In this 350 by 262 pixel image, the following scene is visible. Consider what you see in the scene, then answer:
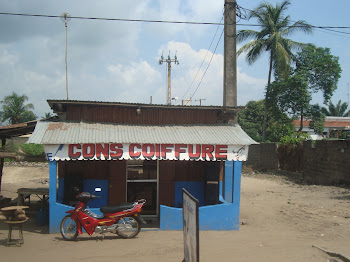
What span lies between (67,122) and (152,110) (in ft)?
7.64

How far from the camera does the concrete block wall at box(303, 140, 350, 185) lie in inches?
643

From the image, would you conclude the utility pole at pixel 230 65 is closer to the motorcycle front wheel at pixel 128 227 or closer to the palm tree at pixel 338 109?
the motorcycle front wheel at pixel 128 227

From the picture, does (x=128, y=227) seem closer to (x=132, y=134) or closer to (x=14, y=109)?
(x=132, y=134)

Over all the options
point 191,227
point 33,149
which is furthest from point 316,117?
point 191,227

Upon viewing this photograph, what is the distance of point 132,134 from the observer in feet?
29.7

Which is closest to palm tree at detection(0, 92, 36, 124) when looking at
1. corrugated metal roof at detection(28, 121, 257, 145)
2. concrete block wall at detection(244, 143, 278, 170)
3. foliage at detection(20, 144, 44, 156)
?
foliage at detection(20, 144, 44, 156)

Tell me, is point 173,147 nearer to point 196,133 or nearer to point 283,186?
point 196,133

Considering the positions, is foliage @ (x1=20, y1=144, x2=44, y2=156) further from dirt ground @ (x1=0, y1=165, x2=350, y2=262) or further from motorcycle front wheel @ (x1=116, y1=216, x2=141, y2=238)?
motorcycle front wheel @ (x1=116, y1=216, x2=141, y2=238)

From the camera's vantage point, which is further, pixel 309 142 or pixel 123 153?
pixel 309 142

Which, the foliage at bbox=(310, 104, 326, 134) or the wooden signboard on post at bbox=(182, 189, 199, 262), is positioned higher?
the foliage at bbox=(310, 104, 326, 134)

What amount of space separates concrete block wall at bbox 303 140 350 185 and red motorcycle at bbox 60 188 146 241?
1187 cm

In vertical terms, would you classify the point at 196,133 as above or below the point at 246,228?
above

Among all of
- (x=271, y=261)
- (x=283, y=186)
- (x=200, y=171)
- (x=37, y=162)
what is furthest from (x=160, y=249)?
(x=37, y=162)

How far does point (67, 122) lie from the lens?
30.9 feet
